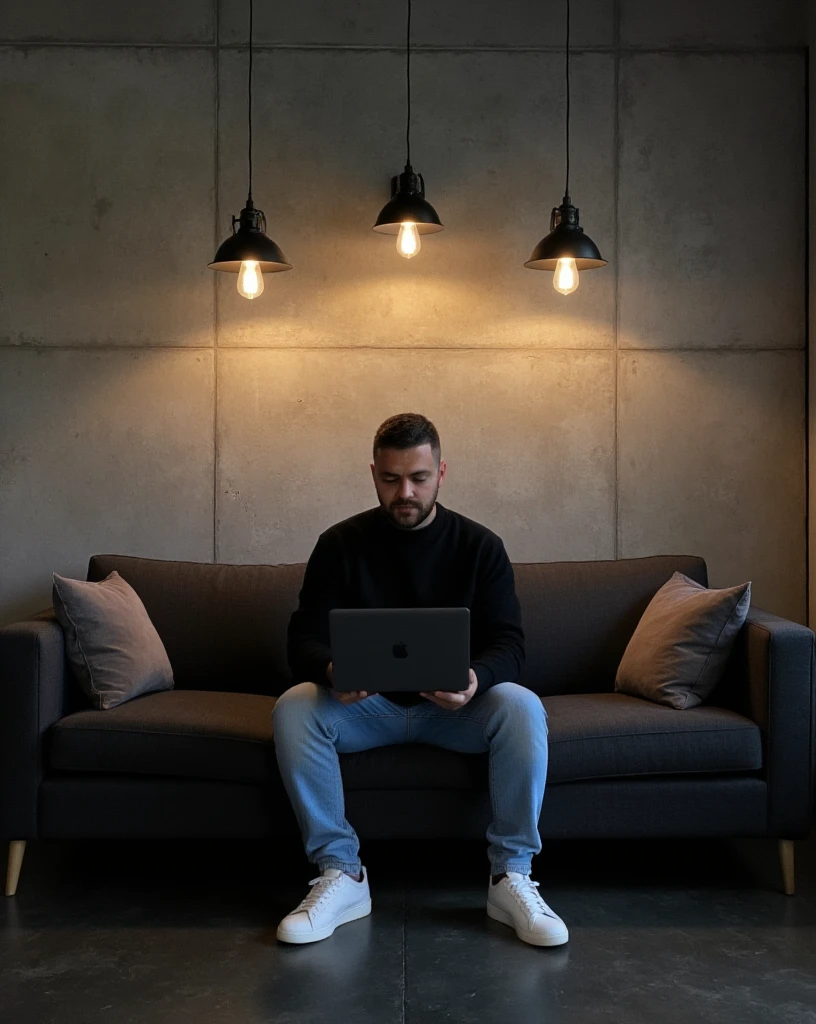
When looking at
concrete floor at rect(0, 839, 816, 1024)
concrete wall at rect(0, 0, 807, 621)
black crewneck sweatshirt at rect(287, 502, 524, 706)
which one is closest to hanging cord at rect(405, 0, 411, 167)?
concrete wall at rect(0, 0, 807, 621)

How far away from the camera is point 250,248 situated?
12.9 feet

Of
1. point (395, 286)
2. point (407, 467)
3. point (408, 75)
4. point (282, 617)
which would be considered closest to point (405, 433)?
point (407, 467)

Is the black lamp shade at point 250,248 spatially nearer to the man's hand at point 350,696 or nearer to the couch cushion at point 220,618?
the couch cushion at point 220,618

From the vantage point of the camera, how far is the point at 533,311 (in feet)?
14.5

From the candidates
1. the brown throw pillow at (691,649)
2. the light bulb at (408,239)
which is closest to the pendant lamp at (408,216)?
the light bulb at (408,239)

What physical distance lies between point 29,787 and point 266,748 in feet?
2.27

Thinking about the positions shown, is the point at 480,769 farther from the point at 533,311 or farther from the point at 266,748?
the point at 533,311

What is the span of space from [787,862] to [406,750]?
113 cm

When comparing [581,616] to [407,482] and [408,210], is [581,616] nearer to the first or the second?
[407,482]

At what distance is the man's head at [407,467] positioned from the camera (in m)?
3.11

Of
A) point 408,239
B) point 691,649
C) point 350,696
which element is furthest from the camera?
point 408,239

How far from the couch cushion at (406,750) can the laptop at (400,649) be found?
42 centimetres

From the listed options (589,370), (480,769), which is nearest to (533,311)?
(589,370)

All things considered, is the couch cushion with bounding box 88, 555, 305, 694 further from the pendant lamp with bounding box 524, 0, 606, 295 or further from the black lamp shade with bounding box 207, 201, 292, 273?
the pendant lamp with bounding box 524, 0, 606, 295
